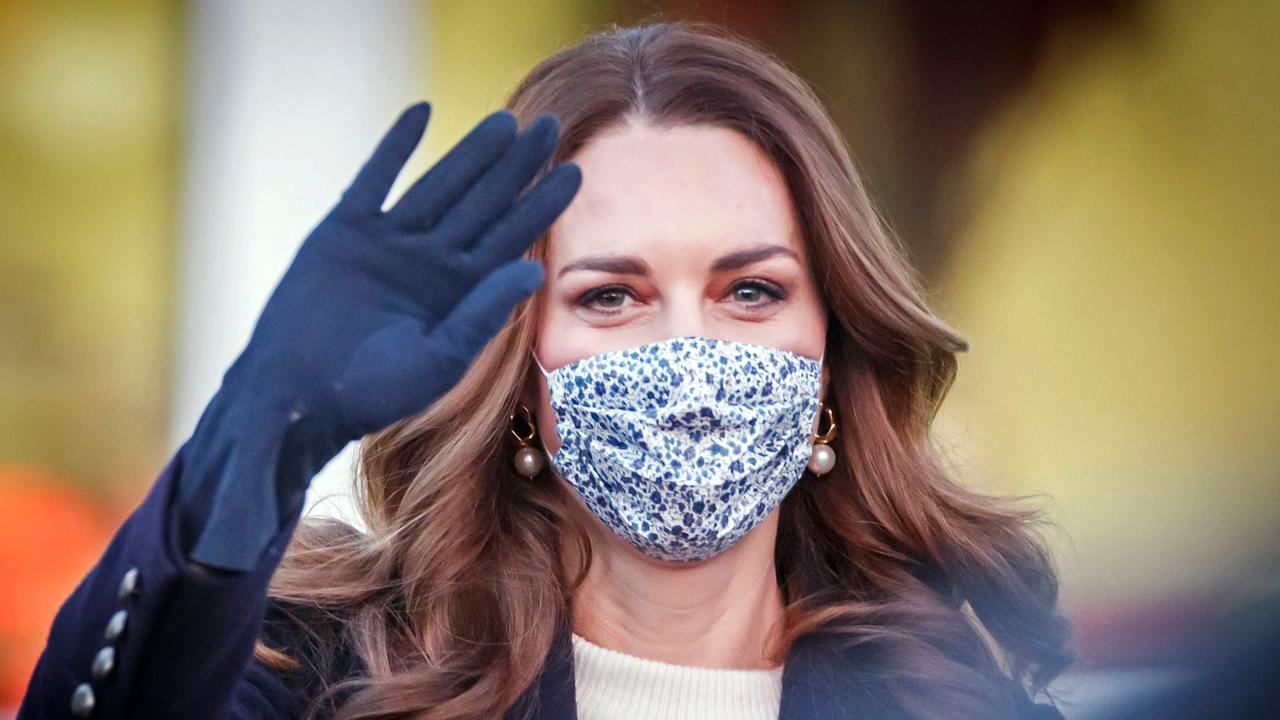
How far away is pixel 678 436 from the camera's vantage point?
1951 millimetres

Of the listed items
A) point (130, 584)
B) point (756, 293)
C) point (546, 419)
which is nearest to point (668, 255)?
point (756, 293)

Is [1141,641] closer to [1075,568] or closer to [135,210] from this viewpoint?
[1075,568]

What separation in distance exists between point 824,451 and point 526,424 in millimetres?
467

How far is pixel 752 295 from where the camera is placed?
2.07 m

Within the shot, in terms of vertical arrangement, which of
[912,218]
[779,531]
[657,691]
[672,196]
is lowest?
[657,691]

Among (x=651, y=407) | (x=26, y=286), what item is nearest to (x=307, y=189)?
(x=26, y=286)

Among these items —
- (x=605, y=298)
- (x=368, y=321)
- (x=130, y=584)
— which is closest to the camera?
(x=130, y=584)

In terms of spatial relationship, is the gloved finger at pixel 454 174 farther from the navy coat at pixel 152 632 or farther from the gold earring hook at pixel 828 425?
the gold earring hook at pixel 828 425

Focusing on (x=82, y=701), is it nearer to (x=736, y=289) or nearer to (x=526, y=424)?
(x=526, y=424)

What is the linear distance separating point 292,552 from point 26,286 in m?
1.38

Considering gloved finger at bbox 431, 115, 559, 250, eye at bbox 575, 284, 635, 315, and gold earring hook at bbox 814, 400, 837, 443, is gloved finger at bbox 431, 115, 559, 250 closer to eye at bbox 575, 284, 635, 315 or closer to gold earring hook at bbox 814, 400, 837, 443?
eye at bbox 575, 284, 635, 315

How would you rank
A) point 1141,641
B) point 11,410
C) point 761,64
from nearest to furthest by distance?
point 761,64
point 11,410
point 1141,641

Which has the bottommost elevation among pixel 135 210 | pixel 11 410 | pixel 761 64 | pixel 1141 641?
pixel 1141 641

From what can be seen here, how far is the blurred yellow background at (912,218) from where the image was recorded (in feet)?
10.3
